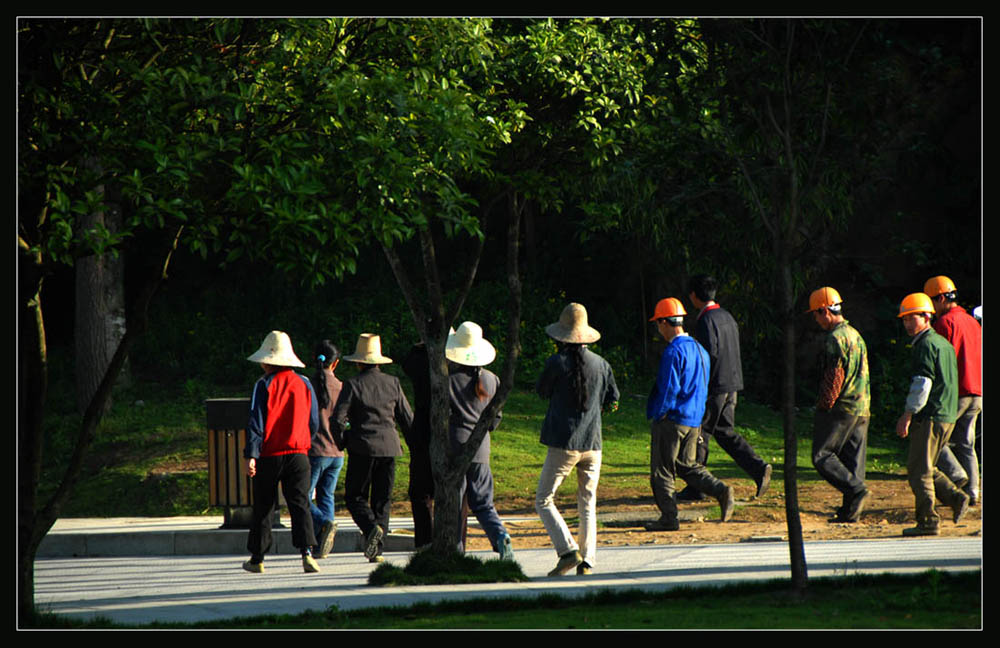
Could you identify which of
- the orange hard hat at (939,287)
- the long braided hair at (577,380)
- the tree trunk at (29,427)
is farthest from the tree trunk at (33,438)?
the orange hard hat at (939,287)

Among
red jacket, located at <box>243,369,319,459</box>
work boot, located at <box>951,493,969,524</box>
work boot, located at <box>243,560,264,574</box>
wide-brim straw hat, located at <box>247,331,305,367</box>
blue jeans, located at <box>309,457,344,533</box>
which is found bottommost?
work boot, located at <box>243,560,264,574</box>

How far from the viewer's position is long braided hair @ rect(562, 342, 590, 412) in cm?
912

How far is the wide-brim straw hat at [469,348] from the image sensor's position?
9883 mm

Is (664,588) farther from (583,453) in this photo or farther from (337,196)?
(337,196)

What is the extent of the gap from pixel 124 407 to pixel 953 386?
40.1ft

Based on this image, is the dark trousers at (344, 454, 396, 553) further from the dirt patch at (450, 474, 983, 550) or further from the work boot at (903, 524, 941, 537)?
the work boot at (903, 524, 941, 537)

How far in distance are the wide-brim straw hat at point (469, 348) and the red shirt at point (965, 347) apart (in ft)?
14.1

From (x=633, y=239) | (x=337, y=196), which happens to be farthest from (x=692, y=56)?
(x=633, y=239)

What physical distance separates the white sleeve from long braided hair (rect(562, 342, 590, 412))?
9.85 ft

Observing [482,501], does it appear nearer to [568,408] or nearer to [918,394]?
[568,408]

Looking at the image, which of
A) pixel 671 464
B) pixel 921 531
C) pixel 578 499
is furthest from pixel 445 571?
pixel 921 531

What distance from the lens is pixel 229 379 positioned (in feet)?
66.5

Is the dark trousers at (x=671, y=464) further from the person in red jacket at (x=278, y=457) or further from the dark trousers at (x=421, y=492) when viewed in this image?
the person in red jacket at (x=278, y=457)

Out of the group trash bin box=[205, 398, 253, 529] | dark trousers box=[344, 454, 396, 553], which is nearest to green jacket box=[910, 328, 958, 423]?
dark trousers box=[344, 454, 396, 553]
